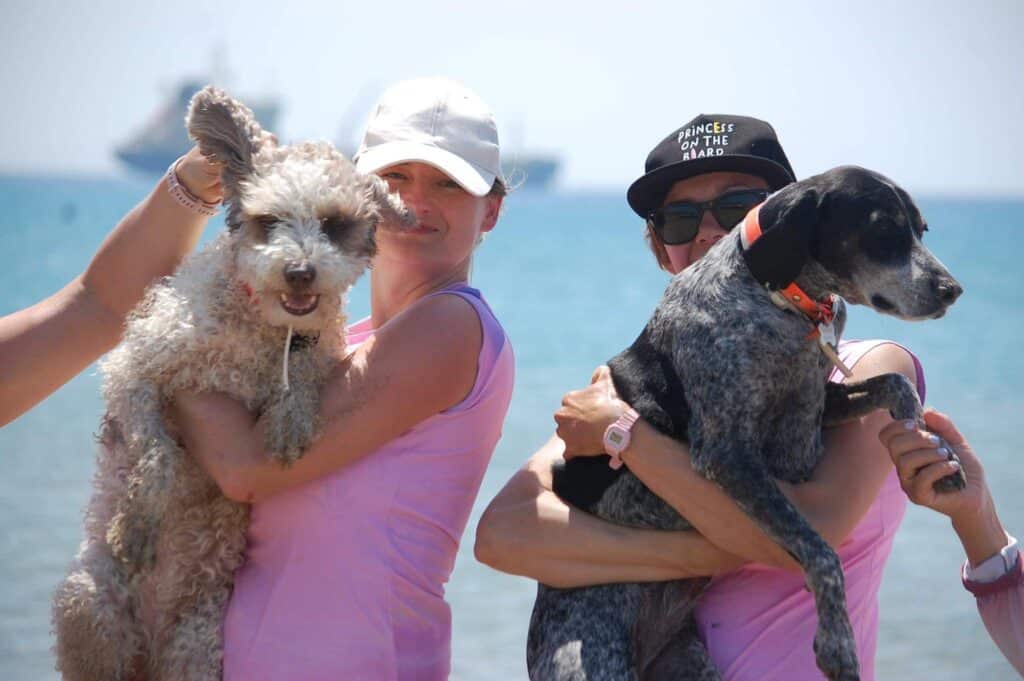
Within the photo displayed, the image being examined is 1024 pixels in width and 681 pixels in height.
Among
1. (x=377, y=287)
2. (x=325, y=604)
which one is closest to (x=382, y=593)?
(x=325, y=604)

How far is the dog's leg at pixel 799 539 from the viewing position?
10.5 ft

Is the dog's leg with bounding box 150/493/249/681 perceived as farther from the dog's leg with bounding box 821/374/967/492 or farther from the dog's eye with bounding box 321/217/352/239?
the dog's leg with bounding box 821/374/967/492

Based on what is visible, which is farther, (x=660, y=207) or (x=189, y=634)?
(x=660, y=207)

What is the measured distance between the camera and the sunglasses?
4.02m

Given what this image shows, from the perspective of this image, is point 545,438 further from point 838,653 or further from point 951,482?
point 838,653

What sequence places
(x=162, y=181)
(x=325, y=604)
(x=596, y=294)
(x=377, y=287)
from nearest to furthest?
(x=325, y=604), (x=162, y=181), (x=377, y=287), (x=596, y=294)

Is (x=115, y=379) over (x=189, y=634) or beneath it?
over

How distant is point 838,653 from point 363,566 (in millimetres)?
1308

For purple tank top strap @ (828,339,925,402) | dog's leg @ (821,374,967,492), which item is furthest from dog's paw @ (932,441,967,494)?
purple tank top strap @ (828,339,925,402)

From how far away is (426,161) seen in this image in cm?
364

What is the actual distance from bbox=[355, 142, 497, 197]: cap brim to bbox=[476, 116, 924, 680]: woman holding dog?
2.42 feet

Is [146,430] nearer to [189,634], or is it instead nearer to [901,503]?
[189,634]

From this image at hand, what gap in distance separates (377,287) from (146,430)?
0.94 meters

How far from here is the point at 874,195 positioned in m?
3.38
